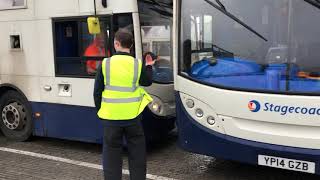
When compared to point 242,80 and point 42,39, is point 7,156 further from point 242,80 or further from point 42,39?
point 242,80

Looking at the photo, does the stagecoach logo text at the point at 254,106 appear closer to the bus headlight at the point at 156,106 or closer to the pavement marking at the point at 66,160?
the pavement marking at the point at 66,160

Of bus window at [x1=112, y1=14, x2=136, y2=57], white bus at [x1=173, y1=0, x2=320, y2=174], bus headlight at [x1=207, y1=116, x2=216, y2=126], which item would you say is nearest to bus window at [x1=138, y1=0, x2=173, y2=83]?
bus window at [x1=112, y1=14, x2=136, y2=57]

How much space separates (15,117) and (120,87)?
303 centimetres

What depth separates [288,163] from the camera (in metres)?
4.36

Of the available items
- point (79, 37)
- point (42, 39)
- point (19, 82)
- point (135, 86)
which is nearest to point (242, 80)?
point (135, 86)

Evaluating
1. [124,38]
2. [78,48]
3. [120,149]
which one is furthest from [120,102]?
[78,48]

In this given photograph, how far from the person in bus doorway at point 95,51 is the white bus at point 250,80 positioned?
45.3 inches

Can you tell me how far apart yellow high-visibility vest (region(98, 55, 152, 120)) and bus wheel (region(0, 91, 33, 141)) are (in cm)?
257

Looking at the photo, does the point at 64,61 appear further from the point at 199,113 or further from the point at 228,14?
the point at 228,14

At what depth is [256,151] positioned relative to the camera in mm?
4500

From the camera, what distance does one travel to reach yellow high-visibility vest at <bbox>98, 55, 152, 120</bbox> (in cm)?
439

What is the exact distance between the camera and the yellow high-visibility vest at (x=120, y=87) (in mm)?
4395

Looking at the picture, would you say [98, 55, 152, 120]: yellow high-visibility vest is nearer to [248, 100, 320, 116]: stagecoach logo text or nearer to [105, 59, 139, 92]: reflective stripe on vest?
[105, 59, 139, 92]: reflective stripe on vest

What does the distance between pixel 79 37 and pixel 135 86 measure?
1.85 metres
